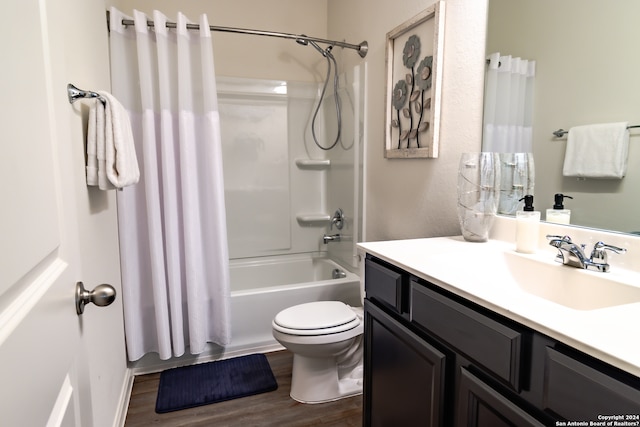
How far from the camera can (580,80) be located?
120cm

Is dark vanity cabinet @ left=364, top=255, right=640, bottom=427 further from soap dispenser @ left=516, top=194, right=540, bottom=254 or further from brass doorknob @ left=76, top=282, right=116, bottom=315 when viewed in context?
brass doorknob @ left=76, top=282, right=116, bottom=315

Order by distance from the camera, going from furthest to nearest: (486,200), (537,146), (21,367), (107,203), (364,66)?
(364,66) < (107,203) < (486,200) < (537,146) < (21,367)

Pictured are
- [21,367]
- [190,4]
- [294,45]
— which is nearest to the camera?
[21,367]

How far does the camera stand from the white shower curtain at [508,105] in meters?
1.39

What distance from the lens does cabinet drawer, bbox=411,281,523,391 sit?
0.78m

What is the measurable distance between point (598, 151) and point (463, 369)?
802mm

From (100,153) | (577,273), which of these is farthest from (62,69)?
(577,273)

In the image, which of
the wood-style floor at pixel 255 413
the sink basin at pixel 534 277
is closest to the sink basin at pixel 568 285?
the sink basin at pixel 534 277

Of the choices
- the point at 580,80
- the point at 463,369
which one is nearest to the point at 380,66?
the point at 580,80

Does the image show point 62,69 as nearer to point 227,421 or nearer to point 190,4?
point 227,421

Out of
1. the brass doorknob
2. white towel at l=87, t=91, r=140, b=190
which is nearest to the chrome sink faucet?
the brass doorknob

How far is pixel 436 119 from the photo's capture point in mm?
1739

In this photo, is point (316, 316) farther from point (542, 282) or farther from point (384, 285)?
point (542, 282)

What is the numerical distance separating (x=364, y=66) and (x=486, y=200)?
1338 mm
